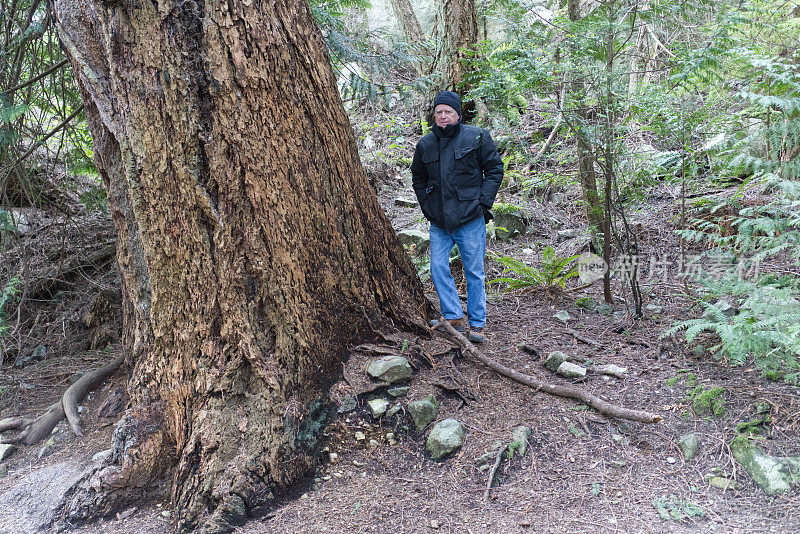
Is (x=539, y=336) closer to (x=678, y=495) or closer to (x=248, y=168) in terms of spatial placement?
(x=678, y=495)

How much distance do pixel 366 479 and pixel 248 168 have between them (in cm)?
216

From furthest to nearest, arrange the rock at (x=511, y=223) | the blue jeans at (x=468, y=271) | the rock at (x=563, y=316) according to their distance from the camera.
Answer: the rock at (x=511, y=223), the rock at (x=563, y=316), the blue jeans at (x=468, y=271)

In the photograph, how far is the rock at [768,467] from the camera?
8.98 feet

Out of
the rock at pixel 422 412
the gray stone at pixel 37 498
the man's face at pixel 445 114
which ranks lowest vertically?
the rock at pixel 422 412

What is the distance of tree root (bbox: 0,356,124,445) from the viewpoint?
426 cm

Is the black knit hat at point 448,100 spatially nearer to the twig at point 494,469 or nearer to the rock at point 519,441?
the rock at point 519,441

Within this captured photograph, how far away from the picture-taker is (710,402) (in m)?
3.37

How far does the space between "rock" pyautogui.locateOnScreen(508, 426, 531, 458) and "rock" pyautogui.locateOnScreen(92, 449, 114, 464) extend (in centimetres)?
271

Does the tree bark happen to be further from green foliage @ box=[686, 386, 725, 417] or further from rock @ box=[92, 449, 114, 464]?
rock @ box=[92, 449, 114, 464]

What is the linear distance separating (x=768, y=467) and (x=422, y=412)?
6.79ft

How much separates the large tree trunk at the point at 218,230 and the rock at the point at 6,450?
158 cm

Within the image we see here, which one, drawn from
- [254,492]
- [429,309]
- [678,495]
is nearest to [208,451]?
[254,492]

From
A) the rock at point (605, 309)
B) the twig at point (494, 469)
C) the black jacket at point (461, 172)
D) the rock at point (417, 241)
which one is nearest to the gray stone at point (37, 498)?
the twig at point (494, 469)

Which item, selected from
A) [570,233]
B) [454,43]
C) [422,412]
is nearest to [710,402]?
[422,412]
